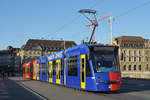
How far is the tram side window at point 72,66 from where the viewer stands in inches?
764

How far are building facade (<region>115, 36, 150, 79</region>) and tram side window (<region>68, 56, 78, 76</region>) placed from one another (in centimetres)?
8744

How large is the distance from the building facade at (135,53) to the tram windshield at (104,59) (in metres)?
90.9

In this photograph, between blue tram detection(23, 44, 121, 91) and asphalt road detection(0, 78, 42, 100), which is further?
blue tram detection(23, 44, 121, 91)

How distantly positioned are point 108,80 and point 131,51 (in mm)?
97336

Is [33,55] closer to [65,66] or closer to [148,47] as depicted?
[148,47]

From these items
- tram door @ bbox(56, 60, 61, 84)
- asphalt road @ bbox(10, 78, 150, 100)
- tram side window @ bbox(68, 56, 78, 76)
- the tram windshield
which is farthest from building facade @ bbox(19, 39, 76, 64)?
the tram windshield

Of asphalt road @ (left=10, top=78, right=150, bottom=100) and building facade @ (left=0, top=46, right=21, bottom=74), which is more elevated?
building facade @ (left=0, top=46, right=21, bottom=74)

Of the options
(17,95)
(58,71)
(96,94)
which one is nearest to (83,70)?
(96,94)

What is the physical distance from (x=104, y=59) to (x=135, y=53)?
9750 cm

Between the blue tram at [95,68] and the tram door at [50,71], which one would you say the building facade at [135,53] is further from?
the blue tram at [95,68]

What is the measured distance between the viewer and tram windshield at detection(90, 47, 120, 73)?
16.4 metres

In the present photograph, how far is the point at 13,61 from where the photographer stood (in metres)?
149

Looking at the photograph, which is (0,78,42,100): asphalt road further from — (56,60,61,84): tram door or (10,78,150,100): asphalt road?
(56,60,61,84): tram door

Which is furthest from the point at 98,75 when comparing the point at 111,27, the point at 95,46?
the point at 111,27
